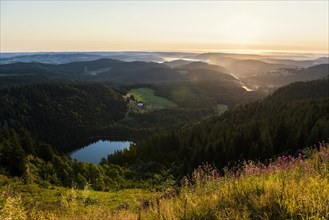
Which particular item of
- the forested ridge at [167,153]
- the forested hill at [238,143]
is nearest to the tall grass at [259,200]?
the forested ridge at [167,153]

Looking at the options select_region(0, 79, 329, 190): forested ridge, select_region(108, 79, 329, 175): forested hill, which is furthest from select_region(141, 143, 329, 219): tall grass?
select_region(108, 79, 329, 175): forested hill

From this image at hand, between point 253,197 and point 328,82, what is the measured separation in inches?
7735

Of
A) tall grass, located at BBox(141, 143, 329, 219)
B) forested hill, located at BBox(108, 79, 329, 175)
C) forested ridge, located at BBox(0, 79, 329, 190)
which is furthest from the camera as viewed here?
forested hill, located at BBox(108, 79, 329, 175)

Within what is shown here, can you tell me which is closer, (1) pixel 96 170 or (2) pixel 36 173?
(2) pixel 36 173

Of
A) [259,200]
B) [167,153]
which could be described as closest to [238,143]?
[167,153]

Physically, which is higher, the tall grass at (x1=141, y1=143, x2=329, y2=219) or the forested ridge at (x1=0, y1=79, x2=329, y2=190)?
the tall grass at (x1=141, y1=143, x2=329, y2=219)

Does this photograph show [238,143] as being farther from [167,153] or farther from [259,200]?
[259,200]

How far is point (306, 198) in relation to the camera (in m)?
8.22

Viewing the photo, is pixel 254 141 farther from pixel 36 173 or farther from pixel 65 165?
pixel 36 173

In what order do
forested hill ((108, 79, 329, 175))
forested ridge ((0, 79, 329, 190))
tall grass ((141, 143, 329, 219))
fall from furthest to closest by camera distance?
forested hill ((108, 79, 329, 175)), forested ridge ((0, 79, 329, 190)), tall grass ((141, 143, 329, 219))

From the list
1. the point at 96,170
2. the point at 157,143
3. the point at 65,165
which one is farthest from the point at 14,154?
the point at 157,143

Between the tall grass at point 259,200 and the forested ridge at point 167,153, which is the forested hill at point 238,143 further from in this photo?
the tall grass at point 259,200

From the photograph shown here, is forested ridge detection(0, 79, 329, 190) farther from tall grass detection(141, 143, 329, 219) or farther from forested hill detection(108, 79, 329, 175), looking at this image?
tall grass detection(141, 143, 329, 219)

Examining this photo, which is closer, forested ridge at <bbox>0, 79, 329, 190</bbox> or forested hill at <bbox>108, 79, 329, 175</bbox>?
forested ridge at <bbox>0, 79, 329, 190</bbox>
